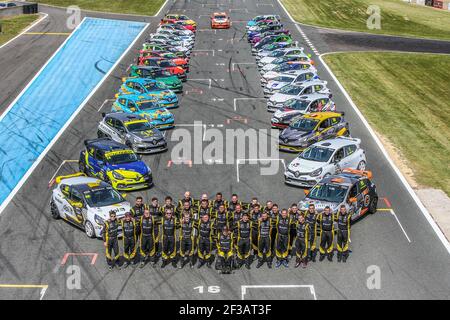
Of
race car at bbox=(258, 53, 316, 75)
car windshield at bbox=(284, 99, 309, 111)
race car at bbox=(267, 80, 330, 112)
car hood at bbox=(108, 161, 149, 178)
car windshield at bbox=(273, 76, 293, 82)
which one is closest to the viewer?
car hood at bbox=(108, 161, 149, 178)

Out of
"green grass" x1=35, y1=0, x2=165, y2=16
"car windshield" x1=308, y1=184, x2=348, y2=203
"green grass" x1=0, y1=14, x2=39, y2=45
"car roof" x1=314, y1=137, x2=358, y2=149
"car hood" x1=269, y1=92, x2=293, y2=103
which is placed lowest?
"green grass" x1=0, y1=14, x2=39, y2=45

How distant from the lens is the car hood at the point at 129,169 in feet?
98.7

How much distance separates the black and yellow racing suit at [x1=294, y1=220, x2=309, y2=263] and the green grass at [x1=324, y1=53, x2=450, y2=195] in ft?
Answer: 33.5

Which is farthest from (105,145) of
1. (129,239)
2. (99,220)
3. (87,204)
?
(129,239)

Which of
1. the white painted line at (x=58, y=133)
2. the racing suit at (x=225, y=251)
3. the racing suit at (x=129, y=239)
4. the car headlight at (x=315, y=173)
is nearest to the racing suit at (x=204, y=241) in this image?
the racing suit at (x=225, y=251)

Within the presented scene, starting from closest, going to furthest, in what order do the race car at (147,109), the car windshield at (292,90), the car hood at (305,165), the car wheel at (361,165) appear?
the car hood at (305,165), the car wheel at (361,165), the race car at (147,109), the car windshield at (292,90)

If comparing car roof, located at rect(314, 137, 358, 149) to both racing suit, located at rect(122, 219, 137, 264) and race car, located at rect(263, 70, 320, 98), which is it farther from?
race car, located at rect(263, 70, 320, 98)

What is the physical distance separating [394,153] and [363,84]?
13541 mm

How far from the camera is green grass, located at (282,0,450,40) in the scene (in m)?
66.2

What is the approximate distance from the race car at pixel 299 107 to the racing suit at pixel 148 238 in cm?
1609

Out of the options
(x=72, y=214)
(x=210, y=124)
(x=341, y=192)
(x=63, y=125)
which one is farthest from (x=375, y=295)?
(x=63, y=125)

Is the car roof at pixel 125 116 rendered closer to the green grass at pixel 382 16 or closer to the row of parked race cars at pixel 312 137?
the row of parked race cars at pixel 312 137

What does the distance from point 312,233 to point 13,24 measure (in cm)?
4970

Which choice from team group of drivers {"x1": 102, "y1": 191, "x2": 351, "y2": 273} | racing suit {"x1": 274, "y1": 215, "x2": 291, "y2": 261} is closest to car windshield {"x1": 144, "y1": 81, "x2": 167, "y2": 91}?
team group of drivers {"x1": 102, "y1": 191, "x2": 351, "y2": 273}
